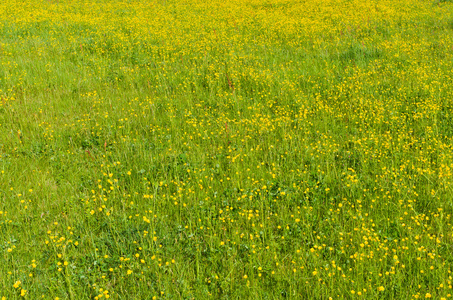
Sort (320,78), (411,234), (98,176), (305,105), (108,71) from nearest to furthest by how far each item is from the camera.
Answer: (411,234) < (98,176) < (305,105) < (320,78) < (108,71)

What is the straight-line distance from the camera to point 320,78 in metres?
7.66

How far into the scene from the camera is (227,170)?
460 centimetres

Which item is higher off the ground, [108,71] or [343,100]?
[108,71]


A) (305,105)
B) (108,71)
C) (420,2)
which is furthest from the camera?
(420,2)

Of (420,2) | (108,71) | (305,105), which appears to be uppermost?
(420,2)

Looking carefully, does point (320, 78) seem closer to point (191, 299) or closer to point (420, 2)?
point (191, 299)

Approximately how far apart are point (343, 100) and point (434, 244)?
3.82 meters

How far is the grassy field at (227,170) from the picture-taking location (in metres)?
3.10

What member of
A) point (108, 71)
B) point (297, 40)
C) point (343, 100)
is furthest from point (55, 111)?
point (297, 40)

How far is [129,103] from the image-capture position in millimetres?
6465

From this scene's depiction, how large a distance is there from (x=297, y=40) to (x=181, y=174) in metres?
7.44

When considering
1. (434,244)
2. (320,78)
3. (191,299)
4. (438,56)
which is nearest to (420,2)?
(438,56)

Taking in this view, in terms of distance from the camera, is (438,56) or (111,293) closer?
(111,293)

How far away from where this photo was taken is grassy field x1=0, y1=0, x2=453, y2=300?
10.2 ft
